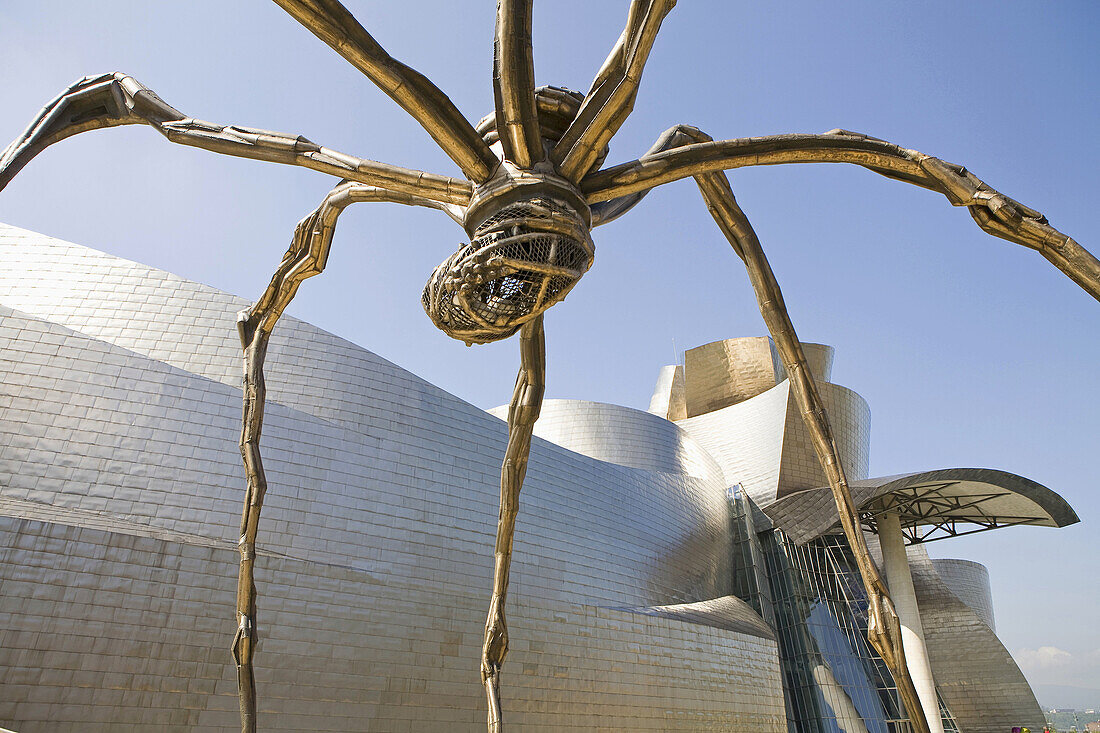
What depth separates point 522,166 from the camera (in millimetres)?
3510

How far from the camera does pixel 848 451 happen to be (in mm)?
28875

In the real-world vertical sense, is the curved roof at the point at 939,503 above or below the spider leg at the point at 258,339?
above

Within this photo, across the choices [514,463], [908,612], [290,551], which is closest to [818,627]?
[908,612]

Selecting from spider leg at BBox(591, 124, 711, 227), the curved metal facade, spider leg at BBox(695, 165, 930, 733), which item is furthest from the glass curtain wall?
spider leg at BBox(591, 124, 711, 227)

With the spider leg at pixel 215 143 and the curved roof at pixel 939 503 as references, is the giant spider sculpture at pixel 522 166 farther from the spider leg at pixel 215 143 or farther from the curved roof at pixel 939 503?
the curved roof at pixel 939 503

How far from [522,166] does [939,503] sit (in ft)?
77.8

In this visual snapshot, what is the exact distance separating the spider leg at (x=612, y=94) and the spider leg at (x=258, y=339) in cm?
105

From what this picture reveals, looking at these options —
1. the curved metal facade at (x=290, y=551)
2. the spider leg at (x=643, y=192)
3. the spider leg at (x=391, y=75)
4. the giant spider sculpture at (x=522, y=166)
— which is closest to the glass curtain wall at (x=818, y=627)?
the curved metal facade at (x=290, y=551)

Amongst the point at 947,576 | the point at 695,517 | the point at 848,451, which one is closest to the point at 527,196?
the point at 695,517

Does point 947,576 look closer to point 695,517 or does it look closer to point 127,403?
point 695,517

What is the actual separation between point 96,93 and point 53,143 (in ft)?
1.50

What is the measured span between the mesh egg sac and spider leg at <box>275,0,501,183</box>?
0.43 m

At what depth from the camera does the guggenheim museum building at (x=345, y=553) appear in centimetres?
1096

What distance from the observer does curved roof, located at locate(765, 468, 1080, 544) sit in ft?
62.3
